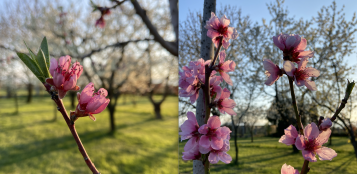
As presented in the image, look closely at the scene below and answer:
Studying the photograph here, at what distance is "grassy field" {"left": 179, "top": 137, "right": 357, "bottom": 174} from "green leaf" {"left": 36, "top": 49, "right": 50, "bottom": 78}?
0.84m

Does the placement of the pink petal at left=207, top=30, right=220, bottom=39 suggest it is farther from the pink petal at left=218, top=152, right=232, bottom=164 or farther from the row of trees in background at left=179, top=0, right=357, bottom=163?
the row of trees in background at left=179, top=0, right=357, bottom=163

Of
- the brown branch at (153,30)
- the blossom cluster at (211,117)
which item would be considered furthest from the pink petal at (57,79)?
the brown branch at (153,30)

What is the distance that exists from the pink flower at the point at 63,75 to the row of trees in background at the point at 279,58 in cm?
83

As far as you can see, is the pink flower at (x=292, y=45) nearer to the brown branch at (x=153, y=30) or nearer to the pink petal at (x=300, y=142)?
the pink petal at (x=300, y=142)

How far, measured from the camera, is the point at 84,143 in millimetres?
2328

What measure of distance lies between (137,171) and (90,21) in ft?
5.92

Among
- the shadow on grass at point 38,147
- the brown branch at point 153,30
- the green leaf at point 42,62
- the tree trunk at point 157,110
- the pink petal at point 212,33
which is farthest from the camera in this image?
the tree trunk at point 157,110

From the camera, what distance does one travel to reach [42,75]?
0.19m

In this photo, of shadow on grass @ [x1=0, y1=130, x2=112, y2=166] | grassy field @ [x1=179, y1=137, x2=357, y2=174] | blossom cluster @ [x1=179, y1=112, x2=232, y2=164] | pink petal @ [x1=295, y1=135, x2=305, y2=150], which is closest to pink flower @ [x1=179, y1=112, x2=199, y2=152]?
blossom cluster @ [x1=179, y1=112, x2=232, y2=164]

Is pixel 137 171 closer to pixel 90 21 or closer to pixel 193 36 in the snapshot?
pixel 193 36

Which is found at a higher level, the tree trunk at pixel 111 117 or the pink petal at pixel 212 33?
the pink petal at pixel 212 33

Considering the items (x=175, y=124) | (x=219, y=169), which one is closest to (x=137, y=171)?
(x=175, y=124)

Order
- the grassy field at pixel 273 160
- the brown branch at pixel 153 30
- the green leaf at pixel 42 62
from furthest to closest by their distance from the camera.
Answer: the grassy field at pixel 273 160, the brown branch at pixel 153 30, the green leaf at pixel 42 62

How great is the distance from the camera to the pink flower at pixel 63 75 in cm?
19
